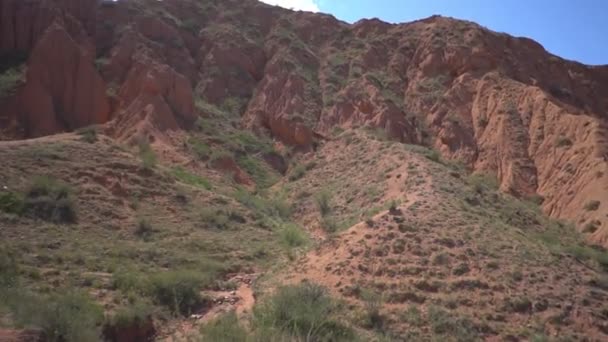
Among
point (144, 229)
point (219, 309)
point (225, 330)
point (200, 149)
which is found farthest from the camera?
point (200, 149)

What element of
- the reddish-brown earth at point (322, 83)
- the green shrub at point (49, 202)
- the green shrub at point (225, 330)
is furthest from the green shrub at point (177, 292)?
the reddish-brown earth at point (322, 83)

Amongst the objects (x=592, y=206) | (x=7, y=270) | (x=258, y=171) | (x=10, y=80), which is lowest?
(x=7, y=270)

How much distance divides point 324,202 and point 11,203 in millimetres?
13988

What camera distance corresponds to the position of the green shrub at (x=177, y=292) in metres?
17.2

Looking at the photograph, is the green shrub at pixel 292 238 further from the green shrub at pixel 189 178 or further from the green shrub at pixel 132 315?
the green shrub at pixel 132 315

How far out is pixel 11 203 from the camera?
849 inches

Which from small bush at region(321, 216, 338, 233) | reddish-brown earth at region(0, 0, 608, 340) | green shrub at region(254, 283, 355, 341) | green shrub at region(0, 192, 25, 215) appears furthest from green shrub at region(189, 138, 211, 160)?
green shrub at region(254, 283, 355, 341)

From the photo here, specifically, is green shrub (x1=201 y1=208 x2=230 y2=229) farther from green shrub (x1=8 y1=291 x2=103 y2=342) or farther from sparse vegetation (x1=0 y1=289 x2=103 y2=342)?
green shrub (x1=8 y1=291 x2=103 y2=342)

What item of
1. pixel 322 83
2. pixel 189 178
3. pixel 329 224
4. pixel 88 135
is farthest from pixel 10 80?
pixel 329 224

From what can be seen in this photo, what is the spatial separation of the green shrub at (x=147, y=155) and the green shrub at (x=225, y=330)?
13.9 metres

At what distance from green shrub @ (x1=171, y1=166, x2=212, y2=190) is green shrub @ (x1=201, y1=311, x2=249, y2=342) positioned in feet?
48.8

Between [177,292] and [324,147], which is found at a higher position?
[324,147]

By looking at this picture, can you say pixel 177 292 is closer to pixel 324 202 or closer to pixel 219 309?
pixel 219 309

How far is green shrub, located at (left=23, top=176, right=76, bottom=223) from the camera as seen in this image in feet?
71.6
